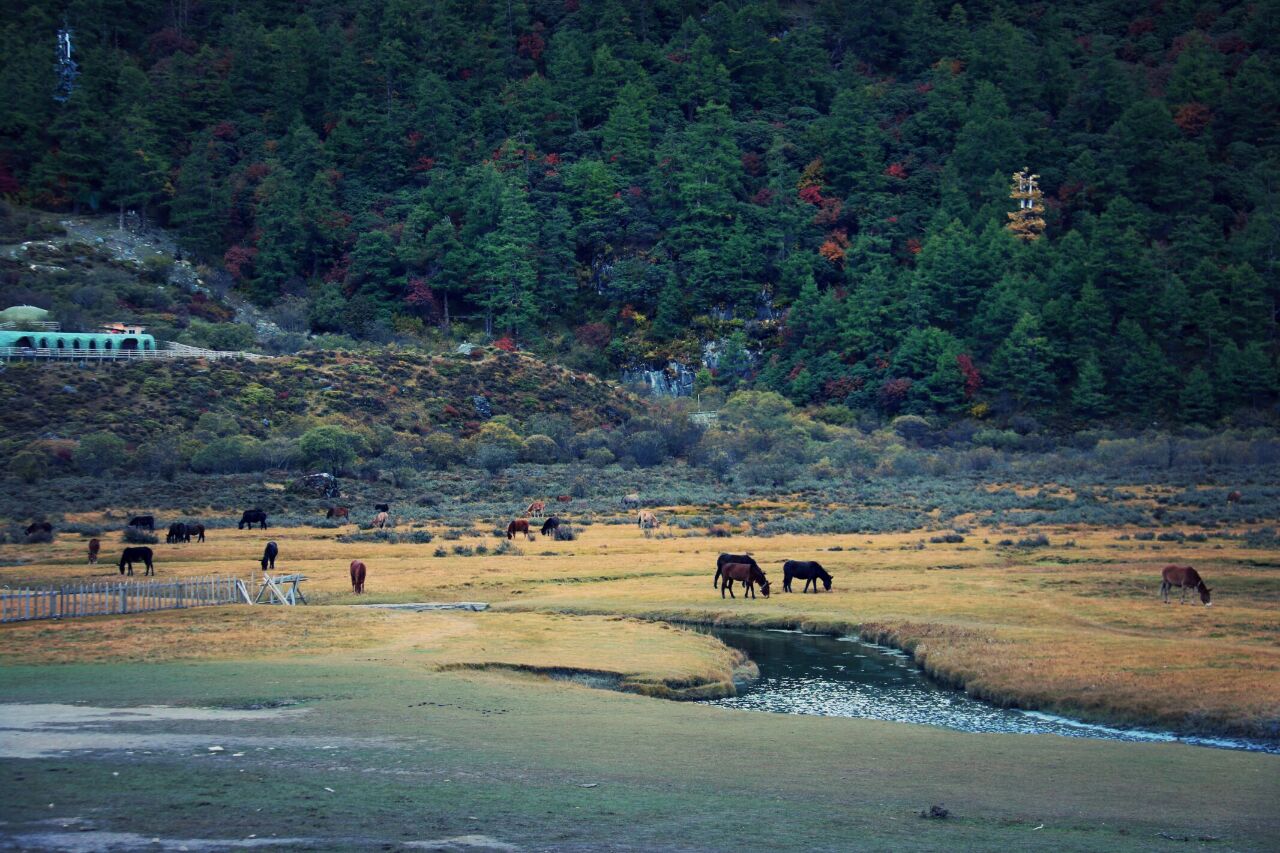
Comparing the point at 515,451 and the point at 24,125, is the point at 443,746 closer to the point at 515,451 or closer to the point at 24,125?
the point at 515,451

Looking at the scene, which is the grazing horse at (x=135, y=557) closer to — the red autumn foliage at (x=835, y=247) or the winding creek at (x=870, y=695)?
the winding creek at (x=870, y=695)

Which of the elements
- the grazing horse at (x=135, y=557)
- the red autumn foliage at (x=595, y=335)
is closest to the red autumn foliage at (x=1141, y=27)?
the red autumn foliage at (x=595, y=335)

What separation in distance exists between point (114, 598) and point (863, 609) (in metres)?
22.9

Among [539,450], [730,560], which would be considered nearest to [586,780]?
[730,560]

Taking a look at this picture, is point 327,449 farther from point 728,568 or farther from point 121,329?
point 728,568

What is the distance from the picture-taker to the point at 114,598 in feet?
117

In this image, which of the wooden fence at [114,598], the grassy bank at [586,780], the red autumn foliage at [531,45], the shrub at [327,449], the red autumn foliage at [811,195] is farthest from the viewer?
the red autumn foliage at [531,45]

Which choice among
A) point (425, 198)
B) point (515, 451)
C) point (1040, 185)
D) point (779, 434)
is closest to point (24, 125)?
point (425, 198)

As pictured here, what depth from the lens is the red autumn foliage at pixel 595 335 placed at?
406 feet

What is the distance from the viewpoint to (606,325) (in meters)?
126

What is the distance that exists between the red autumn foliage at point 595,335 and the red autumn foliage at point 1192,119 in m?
63.4

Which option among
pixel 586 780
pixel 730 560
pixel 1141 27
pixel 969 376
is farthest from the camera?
pixel 1141 27

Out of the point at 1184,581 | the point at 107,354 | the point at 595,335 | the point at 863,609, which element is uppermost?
the point at 595,335

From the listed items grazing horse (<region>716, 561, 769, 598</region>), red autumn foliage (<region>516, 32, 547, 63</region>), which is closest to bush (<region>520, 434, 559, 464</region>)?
grazing horse (<region>716, 561, 769, 598</region>)
